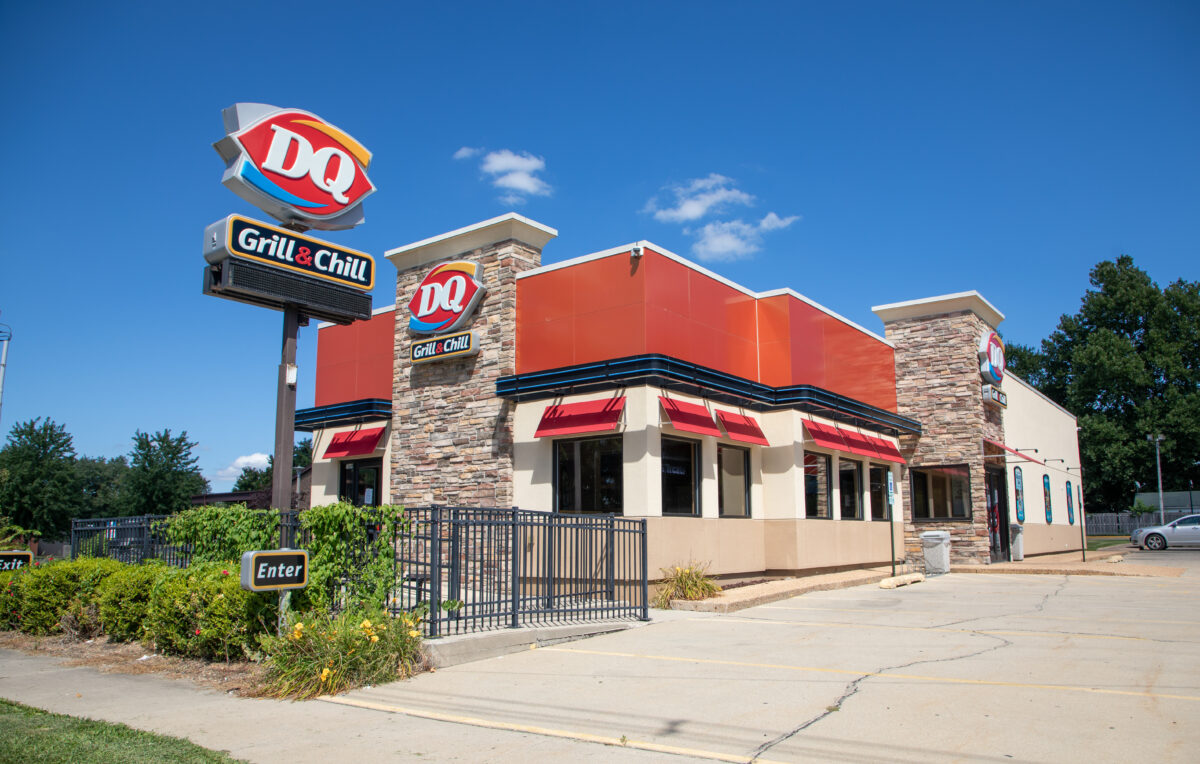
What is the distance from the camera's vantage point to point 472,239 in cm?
1872

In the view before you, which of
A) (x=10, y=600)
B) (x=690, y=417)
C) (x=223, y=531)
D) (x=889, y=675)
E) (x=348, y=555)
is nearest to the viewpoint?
(x=889, y=675)

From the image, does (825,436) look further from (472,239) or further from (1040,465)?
(1040,465)

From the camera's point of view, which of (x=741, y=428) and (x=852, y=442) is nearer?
(x=741, y=428)

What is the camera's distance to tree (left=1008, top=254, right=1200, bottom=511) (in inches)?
2244

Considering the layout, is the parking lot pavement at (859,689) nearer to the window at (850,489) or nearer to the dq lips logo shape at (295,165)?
the window at (850,489)

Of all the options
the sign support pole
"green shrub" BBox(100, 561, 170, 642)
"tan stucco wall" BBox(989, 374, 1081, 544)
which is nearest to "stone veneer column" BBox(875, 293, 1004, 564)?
"tan stucco wall" BBox(989, 374, 1081, 544)

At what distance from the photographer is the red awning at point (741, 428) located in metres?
16.4

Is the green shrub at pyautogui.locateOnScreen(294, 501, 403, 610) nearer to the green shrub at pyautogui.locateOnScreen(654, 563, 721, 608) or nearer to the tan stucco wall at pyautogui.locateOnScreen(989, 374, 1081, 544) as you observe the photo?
the green shrub at pyautogui.locateOnScreen(654, 563, 721, 608)

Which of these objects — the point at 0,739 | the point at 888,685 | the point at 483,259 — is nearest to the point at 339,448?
the point at 483,259

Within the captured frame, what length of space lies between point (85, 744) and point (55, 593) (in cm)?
712

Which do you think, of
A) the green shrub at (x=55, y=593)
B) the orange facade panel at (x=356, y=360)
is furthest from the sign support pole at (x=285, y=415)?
the orange facade panel at (x=356, y=360)

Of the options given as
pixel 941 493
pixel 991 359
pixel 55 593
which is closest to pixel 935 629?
pixel 55 593

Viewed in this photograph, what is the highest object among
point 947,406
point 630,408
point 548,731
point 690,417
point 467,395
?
point 947,406

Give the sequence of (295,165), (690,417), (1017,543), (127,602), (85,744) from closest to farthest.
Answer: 1. (85,744)
2. (127,602)
3. (295,165)
4. (690,417)
5. (1017,543)
